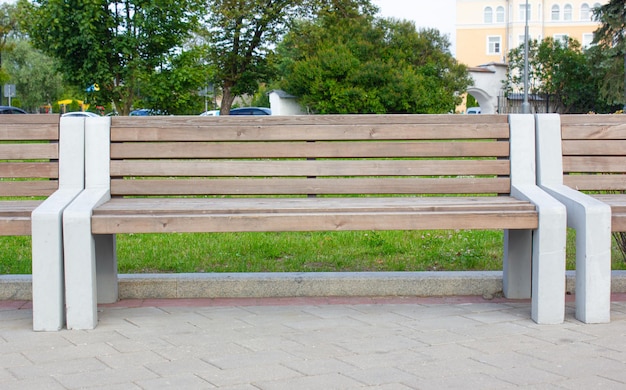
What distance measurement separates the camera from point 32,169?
→ 15.2 ft

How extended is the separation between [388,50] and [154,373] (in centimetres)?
3330

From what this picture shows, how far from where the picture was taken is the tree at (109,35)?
1970 centimetres

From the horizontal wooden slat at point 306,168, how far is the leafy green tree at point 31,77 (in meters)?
58.3

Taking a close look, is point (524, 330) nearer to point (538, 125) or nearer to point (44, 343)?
point (538, 125)

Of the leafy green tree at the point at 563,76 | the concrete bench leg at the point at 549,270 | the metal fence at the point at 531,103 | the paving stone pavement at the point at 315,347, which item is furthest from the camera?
the metal fence at the point at 531,103

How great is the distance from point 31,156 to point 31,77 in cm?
5933

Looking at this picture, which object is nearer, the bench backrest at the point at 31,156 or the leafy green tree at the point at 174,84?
the bench backrest at the point at 31,156

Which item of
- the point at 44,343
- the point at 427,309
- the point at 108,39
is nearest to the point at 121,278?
the point at 44,343

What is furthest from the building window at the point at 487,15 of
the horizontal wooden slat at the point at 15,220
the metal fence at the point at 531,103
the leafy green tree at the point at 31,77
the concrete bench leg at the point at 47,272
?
the concrete bench leg at the point at 47,272

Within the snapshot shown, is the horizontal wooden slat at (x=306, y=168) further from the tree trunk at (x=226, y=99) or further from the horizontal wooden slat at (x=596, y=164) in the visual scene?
the tree trunk at (x=226, y=99)

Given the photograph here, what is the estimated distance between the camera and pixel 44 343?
3.84m

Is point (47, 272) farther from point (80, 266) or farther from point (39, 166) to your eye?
point (39, 166)

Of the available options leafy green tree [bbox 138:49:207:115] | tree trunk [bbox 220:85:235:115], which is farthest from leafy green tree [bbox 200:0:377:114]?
leafy green tree [bbox 138:49:207:115]

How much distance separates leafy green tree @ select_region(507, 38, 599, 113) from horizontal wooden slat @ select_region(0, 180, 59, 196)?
138 feet
